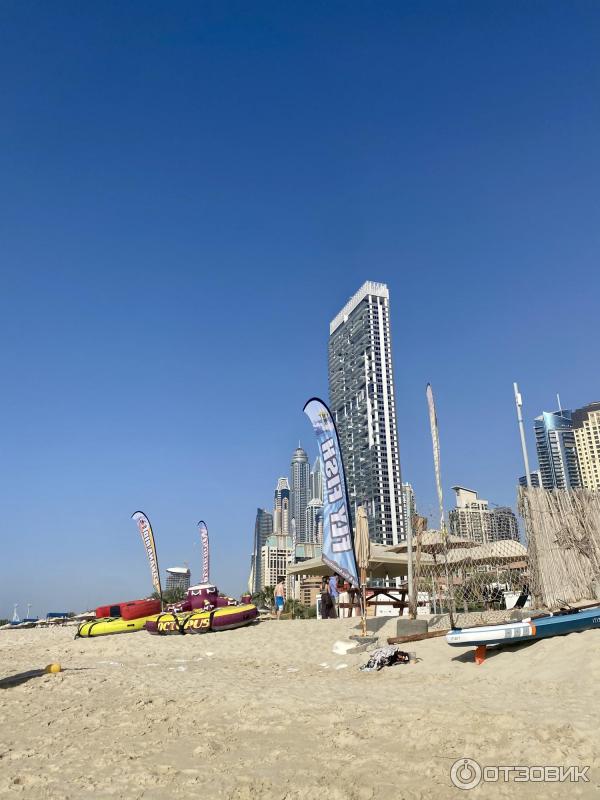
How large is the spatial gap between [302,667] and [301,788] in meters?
6.72

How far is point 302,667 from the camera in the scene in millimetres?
10992

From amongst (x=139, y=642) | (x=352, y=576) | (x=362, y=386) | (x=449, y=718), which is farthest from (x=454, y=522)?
(x=362, y=386)

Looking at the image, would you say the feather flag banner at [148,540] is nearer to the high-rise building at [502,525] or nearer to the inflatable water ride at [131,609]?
the inflatable water ride at [131,609]

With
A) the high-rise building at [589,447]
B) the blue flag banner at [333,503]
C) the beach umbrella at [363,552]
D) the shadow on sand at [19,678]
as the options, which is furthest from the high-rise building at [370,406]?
the shadow on sand at [19,678]

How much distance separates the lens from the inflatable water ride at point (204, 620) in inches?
643

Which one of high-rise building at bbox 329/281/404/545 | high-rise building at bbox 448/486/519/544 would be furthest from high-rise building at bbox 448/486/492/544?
high-rise building at bbox 329/281/404/545

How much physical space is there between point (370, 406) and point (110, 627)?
143 meters

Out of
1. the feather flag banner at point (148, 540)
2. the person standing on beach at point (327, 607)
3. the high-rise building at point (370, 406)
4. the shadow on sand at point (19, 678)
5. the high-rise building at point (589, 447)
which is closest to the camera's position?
the shadow on sand at point (19, 678)

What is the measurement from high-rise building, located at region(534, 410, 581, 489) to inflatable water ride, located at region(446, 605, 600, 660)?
16155 centimetres

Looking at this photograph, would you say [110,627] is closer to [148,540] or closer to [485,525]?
[148,540]

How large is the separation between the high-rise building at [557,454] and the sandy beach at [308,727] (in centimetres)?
16269

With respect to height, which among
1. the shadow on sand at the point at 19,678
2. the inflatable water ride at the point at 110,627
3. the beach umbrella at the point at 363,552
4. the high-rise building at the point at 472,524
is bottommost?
the shadow on sand at the point at 19,678

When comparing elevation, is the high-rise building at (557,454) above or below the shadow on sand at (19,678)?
above

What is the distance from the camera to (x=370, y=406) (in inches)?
6275
